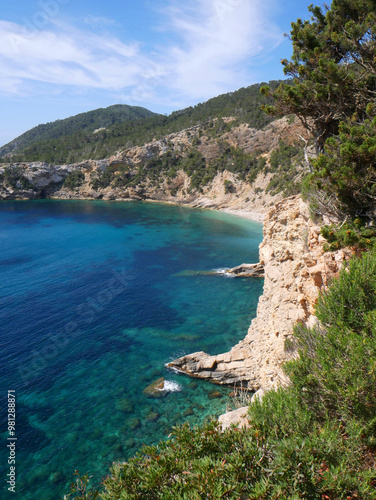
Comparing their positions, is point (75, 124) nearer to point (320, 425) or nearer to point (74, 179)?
point (74, 179)

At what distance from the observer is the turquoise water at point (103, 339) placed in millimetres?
14062

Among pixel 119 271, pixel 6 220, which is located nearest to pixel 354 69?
pixel 119 271

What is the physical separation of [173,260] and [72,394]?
25242 millimetres

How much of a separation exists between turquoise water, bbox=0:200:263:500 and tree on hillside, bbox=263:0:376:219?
41.8 ft

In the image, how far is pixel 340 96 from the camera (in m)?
13.9

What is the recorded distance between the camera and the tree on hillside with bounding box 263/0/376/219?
10.8 metres

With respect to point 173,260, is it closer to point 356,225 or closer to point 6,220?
point 356,225

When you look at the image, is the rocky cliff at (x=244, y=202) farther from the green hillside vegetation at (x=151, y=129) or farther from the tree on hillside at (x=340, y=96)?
the green hillside vegetation at (x=151, y=129)

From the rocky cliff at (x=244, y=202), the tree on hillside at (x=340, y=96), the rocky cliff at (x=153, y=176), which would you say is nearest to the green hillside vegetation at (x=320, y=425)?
the tree on hillside at (x=340, y=96)

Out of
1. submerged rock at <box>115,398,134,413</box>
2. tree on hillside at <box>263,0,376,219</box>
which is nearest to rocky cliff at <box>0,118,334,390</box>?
tree on hillside at <box>263,0,376,219</box>

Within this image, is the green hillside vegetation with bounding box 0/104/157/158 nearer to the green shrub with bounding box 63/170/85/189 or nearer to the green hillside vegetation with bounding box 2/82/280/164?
the green hillside vegetation with bounding box 2/82/280/164

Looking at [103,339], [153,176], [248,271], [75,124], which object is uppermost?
[75,124]

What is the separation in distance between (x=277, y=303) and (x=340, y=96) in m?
10.9

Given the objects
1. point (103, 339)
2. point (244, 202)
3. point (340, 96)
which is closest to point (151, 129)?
point (244, 202)
